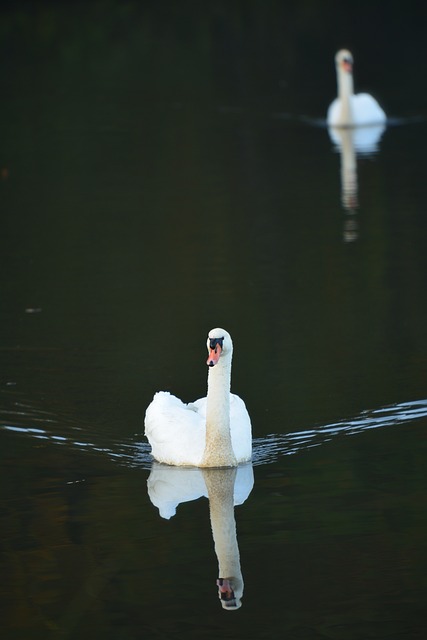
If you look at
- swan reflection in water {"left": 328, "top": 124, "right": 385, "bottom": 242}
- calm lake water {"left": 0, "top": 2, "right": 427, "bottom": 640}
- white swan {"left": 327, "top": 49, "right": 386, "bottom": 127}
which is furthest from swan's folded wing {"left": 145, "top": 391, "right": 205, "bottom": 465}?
white swan {"left": 327, "top": 49, "right": 386, "bottom": 127}

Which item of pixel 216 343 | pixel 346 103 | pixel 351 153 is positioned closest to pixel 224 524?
pixel 216 343

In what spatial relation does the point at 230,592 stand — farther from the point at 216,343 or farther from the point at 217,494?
the point at 216,343

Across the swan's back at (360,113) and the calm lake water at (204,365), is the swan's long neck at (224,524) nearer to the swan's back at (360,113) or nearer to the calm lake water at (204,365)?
the calm lake water at (204,365)

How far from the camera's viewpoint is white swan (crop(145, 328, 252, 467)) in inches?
405

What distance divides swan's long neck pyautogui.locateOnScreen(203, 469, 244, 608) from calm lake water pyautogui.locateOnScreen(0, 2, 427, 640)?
2 centimetres

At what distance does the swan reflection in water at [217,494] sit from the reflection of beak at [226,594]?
3 cm

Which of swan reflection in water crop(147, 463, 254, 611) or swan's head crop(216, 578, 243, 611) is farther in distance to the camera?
swan reflection in water crop(147, 463, 254, 611)

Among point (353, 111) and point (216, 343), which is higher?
point (353, 111)

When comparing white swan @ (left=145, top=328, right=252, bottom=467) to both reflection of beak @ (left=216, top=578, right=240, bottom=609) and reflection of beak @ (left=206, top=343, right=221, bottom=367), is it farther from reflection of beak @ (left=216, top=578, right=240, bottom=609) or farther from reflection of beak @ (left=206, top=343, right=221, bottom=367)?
reflection of beak @ (left=216, top=578, right=240, bottom=609)

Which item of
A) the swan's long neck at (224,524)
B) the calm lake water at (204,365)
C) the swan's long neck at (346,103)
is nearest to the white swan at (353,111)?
the swan's long neck at (346,103)

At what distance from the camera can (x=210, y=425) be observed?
10.3 meters

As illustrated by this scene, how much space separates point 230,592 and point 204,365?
4883 mm

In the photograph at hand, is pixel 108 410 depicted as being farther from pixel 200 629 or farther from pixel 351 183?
pixel 351 183

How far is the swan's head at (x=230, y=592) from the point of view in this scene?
8.18 metres
